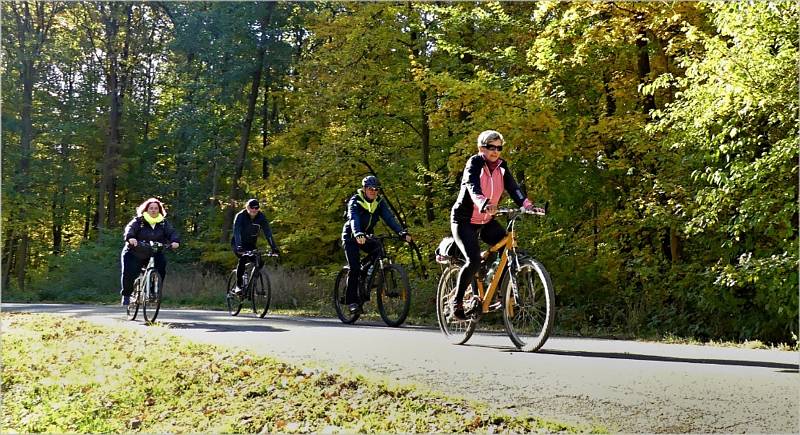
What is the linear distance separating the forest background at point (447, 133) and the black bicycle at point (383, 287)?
→ 349 centimetres

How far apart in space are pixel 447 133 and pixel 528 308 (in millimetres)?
14021

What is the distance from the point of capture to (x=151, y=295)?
13.9 metres

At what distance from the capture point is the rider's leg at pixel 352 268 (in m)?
12.8

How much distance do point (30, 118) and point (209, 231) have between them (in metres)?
13.6

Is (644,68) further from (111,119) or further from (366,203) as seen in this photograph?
(111,119)

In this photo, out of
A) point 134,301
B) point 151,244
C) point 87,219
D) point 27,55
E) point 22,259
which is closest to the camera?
point 151,244

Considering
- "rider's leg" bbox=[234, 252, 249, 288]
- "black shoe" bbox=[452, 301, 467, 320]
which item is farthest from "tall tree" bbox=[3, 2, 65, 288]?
"black shoe" bbox=[452, 301, 467, 320]

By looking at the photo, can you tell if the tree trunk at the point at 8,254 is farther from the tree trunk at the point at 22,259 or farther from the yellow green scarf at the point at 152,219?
the yellow green scarf at the point at 152,219

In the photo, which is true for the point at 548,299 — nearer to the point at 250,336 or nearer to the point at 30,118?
the point at 250,336

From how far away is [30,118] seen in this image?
41844mm

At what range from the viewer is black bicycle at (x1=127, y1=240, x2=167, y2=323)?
45.1 feet

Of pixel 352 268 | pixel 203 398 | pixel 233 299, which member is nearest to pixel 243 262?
pixel 233 299

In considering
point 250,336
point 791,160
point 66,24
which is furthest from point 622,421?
point 66,24

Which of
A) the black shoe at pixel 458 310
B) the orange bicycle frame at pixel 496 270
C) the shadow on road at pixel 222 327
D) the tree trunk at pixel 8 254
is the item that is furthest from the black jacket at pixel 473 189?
the tree trunk at pixel 8 254
